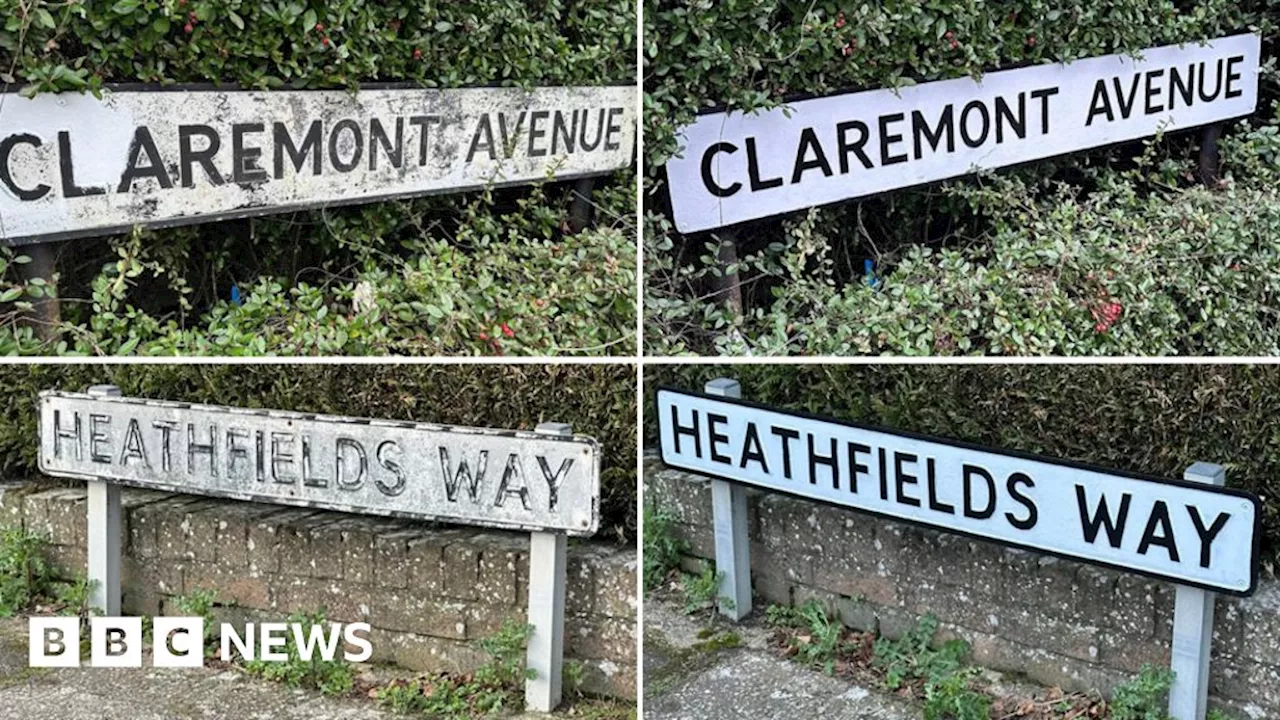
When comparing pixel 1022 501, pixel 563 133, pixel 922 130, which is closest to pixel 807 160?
pixel 922 130

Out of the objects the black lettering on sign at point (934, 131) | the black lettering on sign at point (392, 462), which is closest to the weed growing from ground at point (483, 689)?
the black lettering on sign at point (392, 462)

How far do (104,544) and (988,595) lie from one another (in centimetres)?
306

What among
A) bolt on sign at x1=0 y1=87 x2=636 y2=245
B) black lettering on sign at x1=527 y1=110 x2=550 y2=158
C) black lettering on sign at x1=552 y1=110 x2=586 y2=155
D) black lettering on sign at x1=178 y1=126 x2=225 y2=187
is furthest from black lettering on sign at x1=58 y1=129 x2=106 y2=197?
black lettering on sign at x1=552 y1=110 x2=586 y2=155

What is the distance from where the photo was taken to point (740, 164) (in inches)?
159

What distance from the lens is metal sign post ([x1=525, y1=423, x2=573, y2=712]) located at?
342 centimetres

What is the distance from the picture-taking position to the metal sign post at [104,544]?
4.19m

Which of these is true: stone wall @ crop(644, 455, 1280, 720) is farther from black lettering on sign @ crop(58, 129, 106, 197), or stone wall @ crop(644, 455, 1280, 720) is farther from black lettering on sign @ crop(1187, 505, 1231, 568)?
black lettering on sign @ crop(58, 129, 106, 197)

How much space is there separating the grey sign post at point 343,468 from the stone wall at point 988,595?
0.96m

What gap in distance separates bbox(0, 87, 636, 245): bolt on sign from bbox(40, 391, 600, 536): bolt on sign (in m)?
0.76

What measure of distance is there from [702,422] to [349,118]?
1526 mm

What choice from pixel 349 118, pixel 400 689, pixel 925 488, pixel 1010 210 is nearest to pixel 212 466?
pixel 400 689

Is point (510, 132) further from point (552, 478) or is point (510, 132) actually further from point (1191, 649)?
point (1191, 649)

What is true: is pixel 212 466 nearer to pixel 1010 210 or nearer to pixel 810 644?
pixel 810 644

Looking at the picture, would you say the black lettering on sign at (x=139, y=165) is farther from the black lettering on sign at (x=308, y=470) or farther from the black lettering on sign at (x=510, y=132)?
the black lettering on sign at (x=510, y=132)
